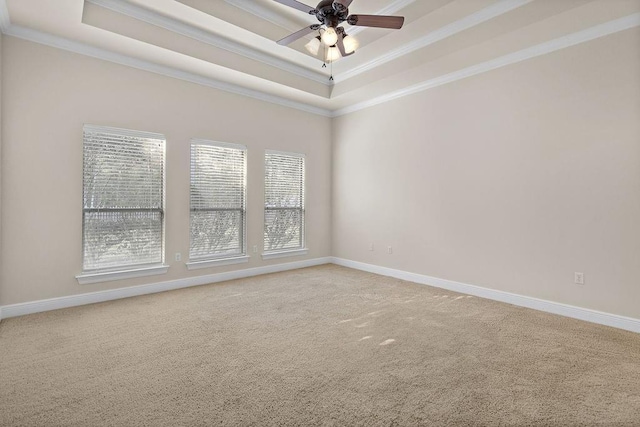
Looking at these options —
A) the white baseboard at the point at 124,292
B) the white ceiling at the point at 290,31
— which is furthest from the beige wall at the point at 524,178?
the white baseboard at the point at 124,292

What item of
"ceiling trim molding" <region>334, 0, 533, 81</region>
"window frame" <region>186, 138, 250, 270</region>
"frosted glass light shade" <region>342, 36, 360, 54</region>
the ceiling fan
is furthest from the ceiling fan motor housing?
"window frame" <region>186, 138, 250, 270</region>

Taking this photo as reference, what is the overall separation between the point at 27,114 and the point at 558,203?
603cm

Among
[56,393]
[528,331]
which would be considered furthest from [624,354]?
[56,393]

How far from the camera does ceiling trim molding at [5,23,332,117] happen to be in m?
3.44

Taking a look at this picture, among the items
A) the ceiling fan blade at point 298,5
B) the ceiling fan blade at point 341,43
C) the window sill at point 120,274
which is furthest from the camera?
the window sill at point 120,274

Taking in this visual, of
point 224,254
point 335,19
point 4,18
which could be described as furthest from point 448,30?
point 4,18

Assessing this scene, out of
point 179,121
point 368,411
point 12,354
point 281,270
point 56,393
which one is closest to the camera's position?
point 368,411

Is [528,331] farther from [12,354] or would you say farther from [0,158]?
[0,158]

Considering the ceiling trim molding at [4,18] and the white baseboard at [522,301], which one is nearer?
the ceiling trim molding at [4,18]

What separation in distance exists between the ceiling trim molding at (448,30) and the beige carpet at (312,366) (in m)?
3.30

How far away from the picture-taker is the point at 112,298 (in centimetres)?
402

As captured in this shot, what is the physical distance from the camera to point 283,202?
5.87 metres

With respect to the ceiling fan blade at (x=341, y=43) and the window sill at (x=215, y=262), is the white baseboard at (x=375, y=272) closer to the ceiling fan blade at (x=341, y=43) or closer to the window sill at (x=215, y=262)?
the window sill at (x=215, y=262)

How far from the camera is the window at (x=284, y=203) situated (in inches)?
223
